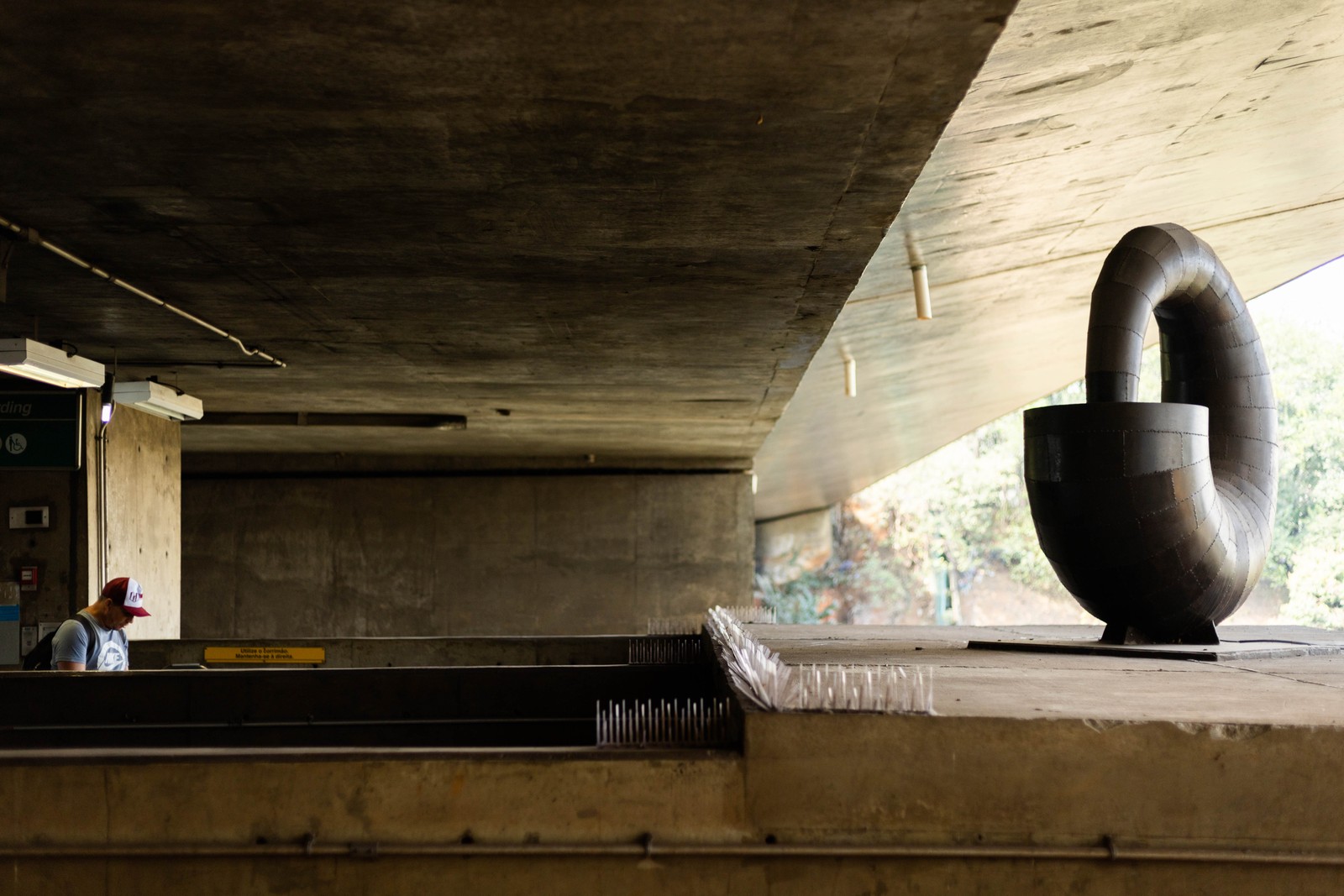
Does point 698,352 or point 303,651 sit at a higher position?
point 698,352

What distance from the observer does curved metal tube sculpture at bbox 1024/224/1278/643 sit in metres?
7.14

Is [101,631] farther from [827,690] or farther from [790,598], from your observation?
[790,598]

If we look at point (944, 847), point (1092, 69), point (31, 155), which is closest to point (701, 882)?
point (944, 847)

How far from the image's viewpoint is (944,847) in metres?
4.27

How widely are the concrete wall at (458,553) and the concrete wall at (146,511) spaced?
681cm

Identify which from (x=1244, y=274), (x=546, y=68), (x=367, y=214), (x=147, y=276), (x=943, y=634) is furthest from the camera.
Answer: (x=1244, y=274)

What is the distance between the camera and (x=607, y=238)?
6117 millimetres

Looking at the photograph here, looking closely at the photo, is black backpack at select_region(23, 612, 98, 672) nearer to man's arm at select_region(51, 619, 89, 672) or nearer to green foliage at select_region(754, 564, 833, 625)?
man's arm at select_region(51, 619, 89, 672)

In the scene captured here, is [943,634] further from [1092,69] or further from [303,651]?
[303,651]

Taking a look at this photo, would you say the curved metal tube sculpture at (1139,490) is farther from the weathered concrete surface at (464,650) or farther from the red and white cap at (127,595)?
the red and white cap at (127,595)

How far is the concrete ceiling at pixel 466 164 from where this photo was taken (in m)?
3.65

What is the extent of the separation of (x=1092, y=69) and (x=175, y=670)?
7294 mm

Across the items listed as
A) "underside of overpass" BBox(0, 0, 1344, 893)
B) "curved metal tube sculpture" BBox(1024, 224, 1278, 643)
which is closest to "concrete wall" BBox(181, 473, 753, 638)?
"underside of overpass" BBox(0, 0, 1344, 893)

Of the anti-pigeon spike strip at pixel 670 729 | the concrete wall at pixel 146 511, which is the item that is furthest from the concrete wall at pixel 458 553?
the anti-pigeon spike strip at pixel 670 729
